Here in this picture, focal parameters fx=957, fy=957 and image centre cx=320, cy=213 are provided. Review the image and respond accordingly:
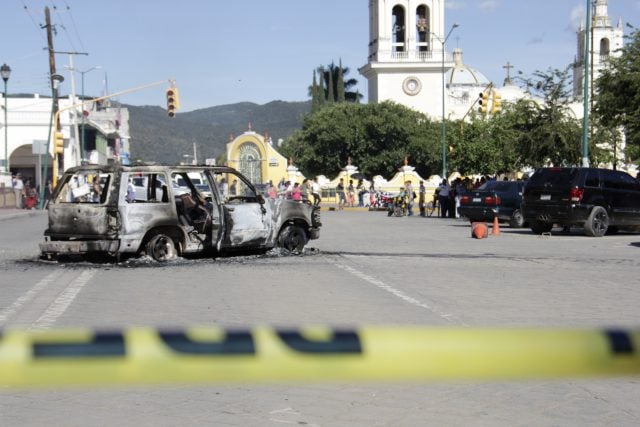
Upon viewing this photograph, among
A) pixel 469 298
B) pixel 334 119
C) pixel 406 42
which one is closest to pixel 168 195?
pixel 469 298

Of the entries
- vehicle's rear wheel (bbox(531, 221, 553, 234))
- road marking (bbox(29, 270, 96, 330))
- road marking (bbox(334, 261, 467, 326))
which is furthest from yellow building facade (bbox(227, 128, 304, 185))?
road marking (bbox(29, 270, 96, 330))

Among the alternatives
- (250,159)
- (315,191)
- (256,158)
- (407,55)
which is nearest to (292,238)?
(315,191)

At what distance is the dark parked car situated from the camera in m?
29.4

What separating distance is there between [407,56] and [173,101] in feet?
194

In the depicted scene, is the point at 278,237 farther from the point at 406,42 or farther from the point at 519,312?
the point at 406,42

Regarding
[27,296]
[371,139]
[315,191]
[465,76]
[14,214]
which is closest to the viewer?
[27,296]

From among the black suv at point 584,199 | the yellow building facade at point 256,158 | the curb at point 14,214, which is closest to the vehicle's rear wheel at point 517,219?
the black suv at point 584,199

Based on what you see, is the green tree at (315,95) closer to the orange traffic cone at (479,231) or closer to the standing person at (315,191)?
the standing person at (315,191)

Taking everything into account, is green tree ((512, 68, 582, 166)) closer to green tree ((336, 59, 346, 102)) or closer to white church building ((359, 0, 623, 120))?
white church building ((359, 0, 623, 120))

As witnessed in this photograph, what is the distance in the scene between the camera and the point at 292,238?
59.2 ft

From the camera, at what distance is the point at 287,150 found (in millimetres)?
106500

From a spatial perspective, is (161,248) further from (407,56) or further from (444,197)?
(407,56)

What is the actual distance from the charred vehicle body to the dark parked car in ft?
42.5

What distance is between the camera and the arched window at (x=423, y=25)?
98.0 metres
